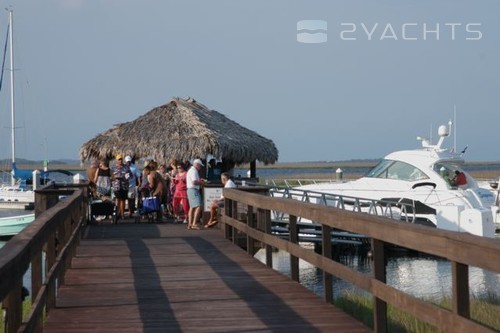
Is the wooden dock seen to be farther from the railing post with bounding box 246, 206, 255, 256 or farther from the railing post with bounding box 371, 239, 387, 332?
the railing post with bounding box 371, 239, 387, 332

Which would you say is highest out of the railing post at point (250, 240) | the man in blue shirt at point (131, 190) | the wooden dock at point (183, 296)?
the man in blue shirt at point (131, 190)

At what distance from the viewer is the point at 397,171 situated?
25094mm

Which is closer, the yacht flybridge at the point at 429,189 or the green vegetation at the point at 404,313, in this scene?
the green vegetation at the point at 404,313

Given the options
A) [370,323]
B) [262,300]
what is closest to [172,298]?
[262,300]

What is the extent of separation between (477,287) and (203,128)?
931 cm

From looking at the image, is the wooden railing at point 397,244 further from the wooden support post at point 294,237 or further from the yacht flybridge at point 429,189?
the yacht flybridge at point 429,189

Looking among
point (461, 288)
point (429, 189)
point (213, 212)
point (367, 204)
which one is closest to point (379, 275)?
point (461, 288)

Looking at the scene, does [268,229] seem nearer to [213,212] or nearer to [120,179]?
[213,212]

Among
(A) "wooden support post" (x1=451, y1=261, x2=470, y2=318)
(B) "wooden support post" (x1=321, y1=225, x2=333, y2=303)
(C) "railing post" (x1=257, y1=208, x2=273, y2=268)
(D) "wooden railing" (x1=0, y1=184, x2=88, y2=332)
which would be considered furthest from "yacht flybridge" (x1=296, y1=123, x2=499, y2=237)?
(A) "wooden support post" (x1=451, y1=261, x2=470, y2=318)

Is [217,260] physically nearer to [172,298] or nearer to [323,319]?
[172,298]

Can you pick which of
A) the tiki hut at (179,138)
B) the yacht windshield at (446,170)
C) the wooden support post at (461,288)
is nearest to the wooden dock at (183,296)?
the wooden support post at (461,288)

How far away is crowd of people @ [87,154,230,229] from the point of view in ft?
60.5

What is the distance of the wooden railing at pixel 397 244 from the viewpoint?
5.00m

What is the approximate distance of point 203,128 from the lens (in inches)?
963
